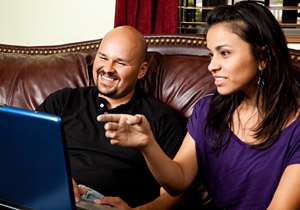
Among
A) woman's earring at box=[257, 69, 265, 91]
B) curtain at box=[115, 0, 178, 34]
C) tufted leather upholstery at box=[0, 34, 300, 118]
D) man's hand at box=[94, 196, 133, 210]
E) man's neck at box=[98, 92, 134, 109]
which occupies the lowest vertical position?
man's hand at box=[94, 196, 133, 210]

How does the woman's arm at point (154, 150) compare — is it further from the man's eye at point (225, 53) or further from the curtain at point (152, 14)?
the curtain at point (152, 14)

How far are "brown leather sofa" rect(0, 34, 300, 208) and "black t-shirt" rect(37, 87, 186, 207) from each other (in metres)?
0.10

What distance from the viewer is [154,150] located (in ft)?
4.08

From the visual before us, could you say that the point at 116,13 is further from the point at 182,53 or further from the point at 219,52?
the point at 219,52

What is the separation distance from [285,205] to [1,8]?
6.65 ft

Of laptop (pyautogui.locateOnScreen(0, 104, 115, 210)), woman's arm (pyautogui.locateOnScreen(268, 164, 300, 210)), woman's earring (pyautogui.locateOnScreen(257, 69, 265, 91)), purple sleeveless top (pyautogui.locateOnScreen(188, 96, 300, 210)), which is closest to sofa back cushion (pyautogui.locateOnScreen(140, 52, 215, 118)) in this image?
purple sleeveless top (pyautogui.locateOnScreen(188, 96, 300, 210))

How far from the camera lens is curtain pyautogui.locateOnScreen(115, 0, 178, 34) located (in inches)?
88.3

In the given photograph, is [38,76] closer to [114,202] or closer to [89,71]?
[89,71]

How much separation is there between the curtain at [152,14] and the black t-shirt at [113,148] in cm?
54

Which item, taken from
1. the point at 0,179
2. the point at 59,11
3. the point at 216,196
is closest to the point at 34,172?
the point at 0,179

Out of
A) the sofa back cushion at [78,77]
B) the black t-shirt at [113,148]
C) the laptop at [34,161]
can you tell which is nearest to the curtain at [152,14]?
the sofa back cushion at [78,77]

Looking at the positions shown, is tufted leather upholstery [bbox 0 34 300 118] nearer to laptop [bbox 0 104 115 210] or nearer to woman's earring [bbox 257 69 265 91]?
woman's earring [bbox 257 69 265 91]

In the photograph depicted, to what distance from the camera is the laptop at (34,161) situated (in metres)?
0.85

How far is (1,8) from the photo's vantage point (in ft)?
8.84
